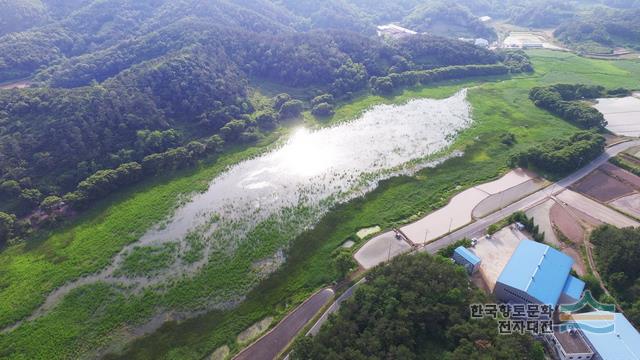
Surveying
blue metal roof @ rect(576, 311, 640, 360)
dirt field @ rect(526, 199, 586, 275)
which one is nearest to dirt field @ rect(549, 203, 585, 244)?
dirt field @ rect(526, 199, 586, 275)

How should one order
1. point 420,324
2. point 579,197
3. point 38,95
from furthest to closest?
point 38,95 → point 579,197 → point 420,324

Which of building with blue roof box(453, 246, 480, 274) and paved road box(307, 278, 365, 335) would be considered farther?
building with blue roof box(453, 246, 480, 274)

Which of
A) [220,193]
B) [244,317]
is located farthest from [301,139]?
[244,317]

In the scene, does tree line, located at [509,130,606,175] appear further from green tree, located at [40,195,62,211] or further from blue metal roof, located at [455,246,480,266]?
green tree, located at [40,195,62,211]

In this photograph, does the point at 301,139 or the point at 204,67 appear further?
the point at 204,67

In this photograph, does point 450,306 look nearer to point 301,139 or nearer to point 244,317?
point 244,317

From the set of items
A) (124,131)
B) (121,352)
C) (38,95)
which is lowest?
(121,352)

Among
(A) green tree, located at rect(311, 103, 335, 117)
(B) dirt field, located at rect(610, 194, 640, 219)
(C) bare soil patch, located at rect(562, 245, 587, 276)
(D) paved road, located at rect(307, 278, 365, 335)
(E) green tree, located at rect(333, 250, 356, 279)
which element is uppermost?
(A) green tree, located at rect(311, 103, 335, 117)

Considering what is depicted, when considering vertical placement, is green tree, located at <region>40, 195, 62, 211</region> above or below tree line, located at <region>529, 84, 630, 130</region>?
above
